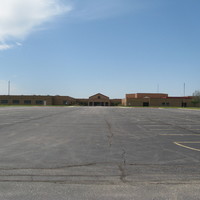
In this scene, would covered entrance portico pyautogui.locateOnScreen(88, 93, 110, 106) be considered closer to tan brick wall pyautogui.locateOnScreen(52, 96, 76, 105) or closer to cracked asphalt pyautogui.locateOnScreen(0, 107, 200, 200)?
tan brick wall pyautogui.locateOnScreen(52, 96, 76, 105)

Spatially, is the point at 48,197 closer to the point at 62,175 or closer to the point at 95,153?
the point at 62,175

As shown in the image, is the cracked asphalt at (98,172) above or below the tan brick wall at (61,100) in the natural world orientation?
below

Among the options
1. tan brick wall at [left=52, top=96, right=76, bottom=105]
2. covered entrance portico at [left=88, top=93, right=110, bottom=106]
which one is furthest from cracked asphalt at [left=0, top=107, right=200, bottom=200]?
covered entrance portico at [left=88, top=93, right=110, bottom=106]

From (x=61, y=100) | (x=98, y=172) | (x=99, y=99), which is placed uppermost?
(x=99, y=99)

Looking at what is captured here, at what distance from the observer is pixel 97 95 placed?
102562 millimetres

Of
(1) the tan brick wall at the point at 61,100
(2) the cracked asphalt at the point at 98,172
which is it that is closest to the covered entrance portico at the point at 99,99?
(1) the tan brick wall at the point at 61,100

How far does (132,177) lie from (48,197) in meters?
2.03

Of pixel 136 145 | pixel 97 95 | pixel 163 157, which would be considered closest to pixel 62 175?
pixel 163 157

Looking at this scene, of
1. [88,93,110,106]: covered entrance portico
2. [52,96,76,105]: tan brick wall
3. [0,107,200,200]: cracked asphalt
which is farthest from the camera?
[88,93,110,106]: covered entrance portico

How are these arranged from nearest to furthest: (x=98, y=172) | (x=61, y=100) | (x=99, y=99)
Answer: (x=98, y=172) → (x=61, y=100) → (x=99, y=99)

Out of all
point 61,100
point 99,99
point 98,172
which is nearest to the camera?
point 98,172

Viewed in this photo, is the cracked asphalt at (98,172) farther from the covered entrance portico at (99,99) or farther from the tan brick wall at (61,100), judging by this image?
the covered entrance portico at (99,99)

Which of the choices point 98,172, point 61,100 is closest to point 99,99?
point 61,100

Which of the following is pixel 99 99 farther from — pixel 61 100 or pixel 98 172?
pixel 98 172
